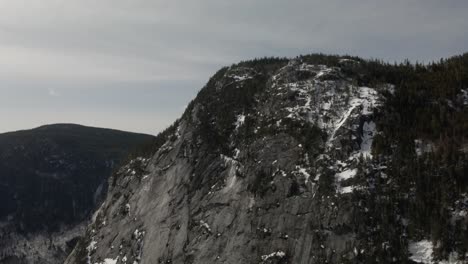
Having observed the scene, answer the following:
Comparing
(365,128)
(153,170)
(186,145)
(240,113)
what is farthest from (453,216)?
(153,170)

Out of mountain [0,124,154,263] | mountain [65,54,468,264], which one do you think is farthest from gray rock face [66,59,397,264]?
mountain [0,124,154,263]

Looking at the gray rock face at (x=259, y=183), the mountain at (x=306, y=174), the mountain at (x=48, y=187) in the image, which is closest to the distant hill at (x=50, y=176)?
Result: the mountain at (x=48, y=187)

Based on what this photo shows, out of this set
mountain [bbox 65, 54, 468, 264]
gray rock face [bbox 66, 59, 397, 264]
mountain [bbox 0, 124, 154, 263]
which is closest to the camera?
mountain [bbox 65, 54, 468, 264]

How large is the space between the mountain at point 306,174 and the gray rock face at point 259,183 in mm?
112

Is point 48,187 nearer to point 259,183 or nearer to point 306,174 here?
point 259,183

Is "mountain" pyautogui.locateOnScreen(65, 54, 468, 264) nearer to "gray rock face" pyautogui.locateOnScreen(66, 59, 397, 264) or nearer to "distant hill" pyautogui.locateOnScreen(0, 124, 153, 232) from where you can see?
"gray rock face" pyautogui.locateOnScreen(66, 59, 397, 264)

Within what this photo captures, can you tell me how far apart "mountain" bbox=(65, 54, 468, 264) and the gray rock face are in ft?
0.37

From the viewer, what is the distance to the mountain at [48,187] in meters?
117

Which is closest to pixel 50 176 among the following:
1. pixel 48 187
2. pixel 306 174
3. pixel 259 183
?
pixel 48 187

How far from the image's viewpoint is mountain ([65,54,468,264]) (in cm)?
2981

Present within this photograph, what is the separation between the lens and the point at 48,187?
150 meters

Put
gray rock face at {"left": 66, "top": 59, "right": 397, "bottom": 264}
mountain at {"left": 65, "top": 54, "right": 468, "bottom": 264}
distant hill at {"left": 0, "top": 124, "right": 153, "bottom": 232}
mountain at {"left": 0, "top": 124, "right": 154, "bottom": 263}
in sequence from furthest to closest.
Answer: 1. distant hill at {"left": 0, "top": 124, "right": 153, "bottom": 232}
2. mountain at {"left": 0, "top": 124, "right": 154, "bottom": 263}
3. gray rock face at {"left": 66, "top": 59, "right": 397, "bottom": 264}
4. mountain at {"left": 65, "top": 54, "right": 468, "bottom": 264}

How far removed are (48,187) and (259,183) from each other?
12894 cm

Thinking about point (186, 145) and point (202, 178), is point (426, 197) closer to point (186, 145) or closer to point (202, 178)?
point (202, 178)
